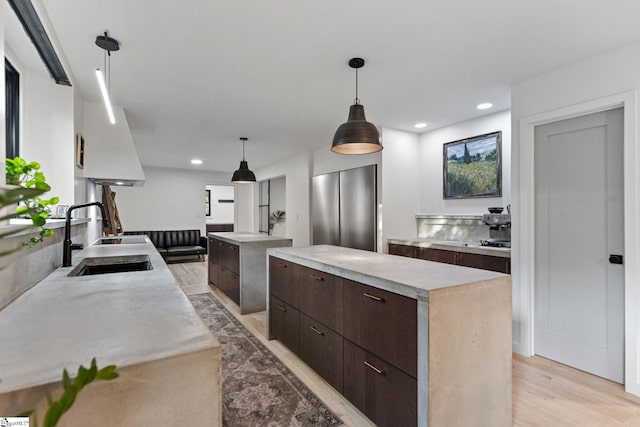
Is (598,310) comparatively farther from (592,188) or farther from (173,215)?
(173,215)

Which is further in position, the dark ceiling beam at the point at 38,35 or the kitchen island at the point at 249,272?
→ the kitchen island at the point at 249,272

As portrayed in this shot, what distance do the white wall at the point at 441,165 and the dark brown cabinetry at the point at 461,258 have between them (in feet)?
2.57

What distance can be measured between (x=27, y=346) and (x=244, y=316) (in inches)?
125

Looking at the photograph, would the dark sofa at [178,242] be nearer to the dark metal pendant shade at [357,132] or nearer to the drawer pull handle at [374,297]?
the dark metal pendant shade at [357,132]

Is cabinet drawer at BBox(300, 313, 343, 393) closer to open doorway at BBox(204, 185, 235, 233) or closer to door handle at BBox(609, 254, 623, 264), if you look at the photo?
door handle at BBox(609, 254, 623, 264)

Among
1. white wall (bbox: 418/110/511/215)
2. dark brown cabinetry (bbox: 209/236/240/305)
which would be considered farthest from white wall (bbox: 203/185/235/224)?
white wall (bbox: 418/110/511/215)

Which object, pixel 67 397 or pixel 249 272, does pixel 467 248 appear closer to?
pixel 249 272

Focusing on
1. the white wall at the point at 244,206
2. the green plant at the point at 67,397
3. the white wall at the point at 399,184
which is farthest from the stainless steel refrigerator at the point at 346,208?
the green plant at the point at 67,397

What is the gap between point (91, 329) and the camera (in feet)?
2.99

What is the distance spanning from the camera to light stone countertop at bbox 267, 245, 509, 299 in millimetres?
1573

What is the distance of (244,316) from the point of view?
383 cm

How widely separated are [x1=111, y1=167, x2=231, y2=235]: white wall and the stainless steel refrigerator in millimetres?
3871

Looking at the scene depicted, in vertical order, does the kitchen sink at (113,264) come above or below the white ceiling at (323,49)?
below

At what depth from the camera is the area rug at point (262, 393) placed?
6.24 feet
